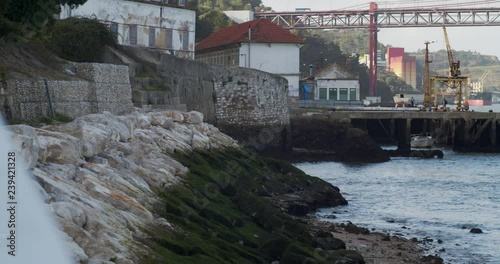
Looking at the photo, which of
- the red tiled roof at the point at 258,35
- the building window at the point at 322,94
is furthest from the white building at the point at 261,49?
the building window at the point at 322,94

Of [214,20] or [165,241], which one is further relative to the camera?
[214,20]

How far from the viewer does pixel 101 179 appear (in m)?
16.4

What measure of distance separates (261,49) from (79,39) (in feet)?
117

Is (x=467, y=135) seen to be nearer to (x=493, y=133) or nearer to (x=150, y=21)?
(x=493, y=133)

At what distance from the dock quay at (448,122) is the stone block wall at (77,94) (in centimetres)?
3383

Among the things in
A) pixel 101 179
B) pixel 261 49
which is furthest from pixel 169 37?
pixel 101 179

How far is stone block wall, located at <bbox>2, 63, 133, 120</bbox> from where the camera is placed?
69.7ft

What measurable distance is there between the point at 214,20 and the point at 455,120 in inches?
1188

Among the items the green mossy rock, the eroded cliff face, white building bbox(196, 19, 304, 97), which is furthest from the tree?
the eroded cliff face

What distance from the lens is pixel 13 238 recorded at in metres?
11.2

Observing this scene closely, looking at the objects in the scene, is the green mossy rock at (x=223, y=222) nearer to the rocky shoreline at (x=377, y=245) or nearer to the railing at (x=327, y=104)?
the rocky shoreline at (x=377, y=245)

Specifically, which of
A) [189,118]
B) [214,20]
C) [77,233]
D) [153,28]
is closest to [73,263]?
[77,233]

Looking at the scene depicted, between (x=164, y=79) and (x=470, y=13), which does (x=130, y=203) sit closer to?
(x=164, y=79)

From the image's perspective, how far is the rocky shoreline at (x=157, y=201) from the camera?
13.7 m
